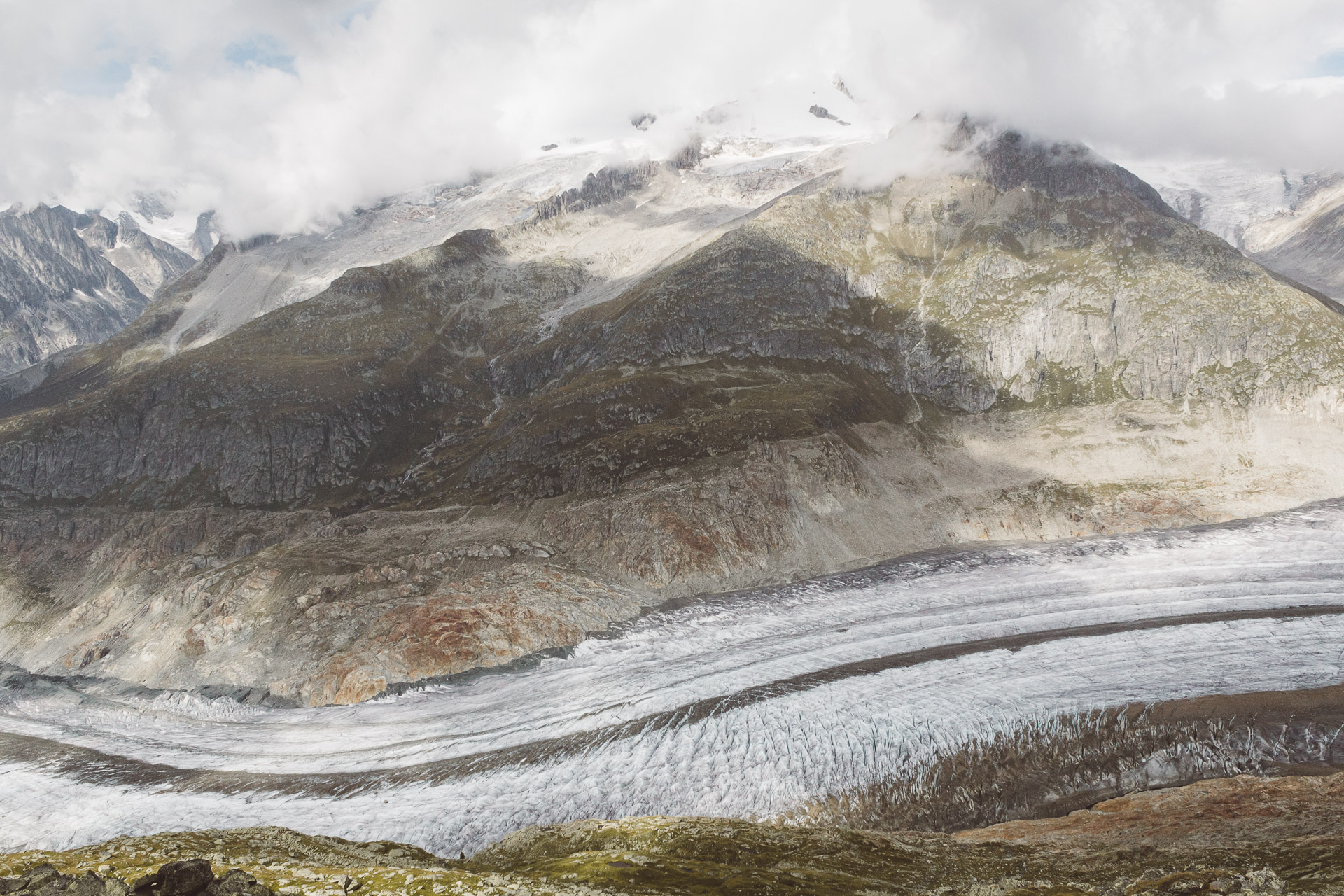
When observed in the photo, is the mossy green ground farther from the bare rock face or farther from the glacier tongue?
the glacier tongue

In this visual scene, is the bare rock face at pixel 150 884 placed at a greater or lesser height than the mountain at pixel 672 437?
lesser

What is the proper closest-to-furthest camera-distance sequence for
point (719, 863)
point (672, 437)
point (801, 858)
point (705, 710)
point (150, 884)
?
point (150, 884) < point (719, 863) < point (801, 858) < point (705, 710) < point (672, 437)

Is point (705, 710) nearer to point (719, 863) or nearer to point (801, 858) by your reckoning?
point (801, 858)

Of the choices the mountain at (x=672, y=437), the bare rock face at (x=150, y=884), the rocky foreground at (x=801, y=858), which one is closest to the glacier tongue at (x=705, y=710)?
the mountain at (x=672, y=437)

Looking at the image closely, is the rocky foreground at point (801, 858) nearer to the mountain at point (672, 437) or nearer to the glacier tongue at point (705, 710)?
the glacier tongue at point (705, 710)

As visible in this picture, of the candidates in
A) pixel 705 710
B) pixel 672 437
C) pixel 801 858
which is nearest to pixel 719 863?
pixel 801 858

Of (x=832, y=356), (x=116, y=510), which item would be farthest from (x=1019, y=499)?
(x=116, y=510)

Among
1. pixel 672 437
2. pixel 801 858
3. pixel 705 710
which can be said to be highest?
pixel 672 437

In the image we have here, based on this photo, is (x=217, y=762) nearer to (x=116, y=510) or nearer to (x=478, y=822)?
(x=478, y=822)
